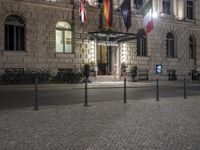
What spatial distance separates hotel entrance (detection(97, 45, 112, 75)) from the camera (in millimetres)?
40319

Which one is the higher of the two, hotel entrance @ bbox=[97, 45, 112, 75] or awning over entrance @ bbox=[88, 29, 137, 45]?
awning over entrance @ bbox=[88, 29, 137, 45]

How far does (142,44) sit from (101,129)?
32.9 metres

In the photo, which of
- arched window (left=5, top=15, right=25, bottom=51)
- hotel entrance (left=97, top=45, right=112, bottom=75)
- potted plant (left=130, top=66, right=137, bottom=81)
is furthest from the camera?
hotel entrance (left=97, top=45, right=112, bottom=75)

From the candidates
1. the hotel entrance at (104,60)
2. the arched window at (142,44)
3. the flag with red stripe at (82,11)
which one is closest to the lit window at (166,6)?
the arched window at (142,44)

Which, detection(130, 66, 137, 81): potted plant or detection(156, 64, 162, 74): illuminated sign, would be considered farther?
detection(156, 64, 162, 74): illuminated sign

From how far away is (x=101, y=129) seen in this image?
9969 mm

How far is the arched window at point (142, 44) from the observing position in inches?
1644

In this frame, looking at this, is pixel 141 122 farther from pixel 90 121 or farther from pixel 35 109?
pixel 35 109

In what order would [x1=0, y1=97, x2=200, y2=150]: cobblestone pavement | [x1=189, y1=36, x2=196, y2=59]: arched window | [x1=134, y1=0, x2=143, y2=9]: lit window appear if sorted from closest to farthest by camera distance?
[x1=0, y1=97, x2=200, y2=150]: cobblestone pavement < [x1=134, y1=0, x2=143, y2=9]: lit window < [x1=189, y1=36, x2=196, y2=59]: arched window

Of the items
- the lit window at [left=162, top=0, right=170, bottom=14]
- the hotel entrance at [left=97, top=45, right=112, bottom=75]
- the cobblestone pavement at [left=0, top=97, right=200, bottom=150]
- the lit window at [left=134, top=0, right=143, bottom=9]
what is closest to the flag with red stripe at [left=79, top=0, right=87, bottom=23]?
the hotel entrance at [left=97, top=45, right=112, bottom=75]

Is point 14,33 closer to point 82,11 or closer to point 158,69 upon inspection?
point 82,11

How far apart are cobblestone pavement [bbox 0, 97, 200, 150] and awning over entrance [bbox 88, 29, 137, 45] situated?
21.8 metres

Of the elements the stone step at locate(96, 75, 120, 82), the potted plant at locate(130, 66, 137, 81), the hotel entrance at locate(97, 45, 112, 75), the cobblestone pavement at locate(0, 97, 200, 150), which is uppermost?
the hotel entrance at locate(97, 45, 112, 75)

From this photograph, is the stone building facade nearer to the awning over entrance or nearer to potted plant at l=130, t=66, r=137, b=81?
the awning over entrance
